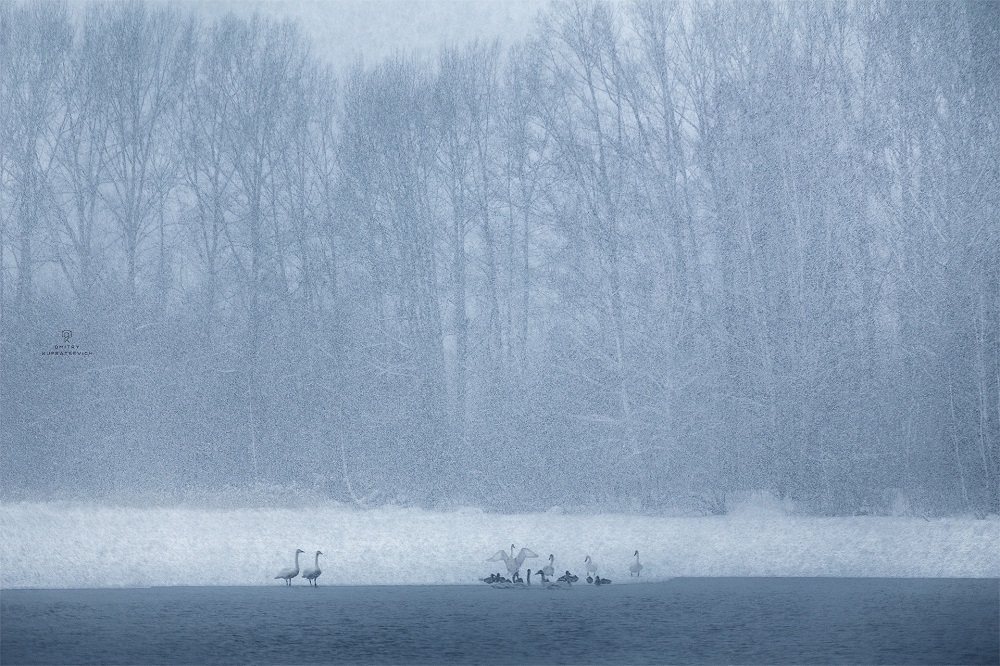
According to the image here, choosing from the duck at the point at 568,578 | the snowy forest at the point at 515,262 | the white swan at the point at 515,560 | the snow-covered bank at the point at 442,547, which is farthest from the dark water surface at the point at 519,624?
the snowy forest at the point at 515,262

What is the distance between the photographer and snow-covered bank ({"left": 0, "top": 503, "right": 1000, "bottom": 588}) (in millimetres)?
16609

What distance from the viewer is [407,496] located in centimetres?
2525

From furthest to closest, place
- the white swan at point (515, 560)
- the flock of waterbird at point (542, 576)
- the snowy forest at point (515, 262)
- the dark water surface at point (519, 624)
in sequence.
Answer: the snowy forest at point (515, 262) < the white swan at point (515, 560) < the flock of waterbird at point (542, 576) < the dark water surface at point (519, 624)

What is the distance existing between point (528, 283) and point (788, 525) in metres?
9.63

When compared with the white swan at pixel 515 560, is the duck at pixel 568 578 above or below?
below

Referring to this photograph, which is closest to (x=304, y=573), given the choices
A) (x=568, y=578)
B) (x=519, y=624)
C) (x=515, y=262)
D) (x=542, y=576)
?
(x=542, y=576)

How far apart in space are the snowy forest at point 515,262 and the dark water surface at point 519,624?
7.21m

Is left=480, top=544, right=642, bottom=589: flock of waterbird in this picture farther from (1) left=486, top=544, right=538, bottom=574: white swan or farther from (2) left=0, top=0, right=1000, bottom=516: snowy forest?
(2) left=0, top=0, right=1000, bottom=516: snowy forest

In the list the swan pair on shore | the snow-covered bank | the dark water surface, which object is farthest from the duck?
the swan pair on shore

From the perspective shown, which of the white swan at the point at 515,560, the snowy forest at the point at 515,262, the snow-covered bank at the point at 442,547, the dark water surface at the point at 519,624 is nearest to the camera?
the dark water surface at the point at 519,624

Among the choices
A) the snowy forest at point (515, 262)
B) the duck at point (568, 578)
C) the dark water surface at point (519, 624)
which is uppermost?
the snowy forest at point (515, 262)

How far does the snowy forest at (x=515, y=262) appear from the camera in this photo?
22480 millimetres

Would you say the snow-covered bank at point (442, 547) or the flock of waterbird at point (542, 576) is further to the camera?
the snow-covered bank at point (442, 547)

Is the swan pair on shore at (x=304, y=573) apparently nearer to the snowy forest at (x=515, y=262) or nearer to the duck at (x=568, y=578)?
the duck at (x=568, y=578)
